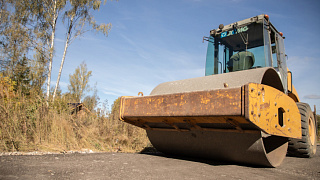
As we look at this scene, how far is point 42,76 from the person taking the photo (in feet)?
49.8

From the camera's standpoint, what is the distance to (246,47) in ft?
13.2

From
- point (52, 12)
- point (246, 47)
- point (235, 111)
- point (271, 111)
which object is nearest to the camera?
point (235, 111)

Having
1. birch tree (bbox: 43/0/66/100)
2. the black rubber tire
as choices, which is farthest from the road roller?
birch tree (bbox: 43/0/66/100)

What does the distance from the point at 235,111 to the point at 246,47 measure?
224 centimetres

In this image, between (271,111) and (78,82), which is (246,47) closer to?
(271,111)

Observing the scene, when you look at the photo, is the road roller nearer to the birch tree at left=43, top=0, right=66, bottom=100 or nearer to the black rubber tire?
the black rubber tire

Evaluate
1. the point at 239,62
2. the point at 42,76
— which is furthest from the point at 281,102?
the point at 42,76

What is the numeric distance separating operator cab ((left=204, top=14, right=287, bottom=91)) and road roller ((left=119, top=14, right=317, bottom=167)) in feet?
0.05

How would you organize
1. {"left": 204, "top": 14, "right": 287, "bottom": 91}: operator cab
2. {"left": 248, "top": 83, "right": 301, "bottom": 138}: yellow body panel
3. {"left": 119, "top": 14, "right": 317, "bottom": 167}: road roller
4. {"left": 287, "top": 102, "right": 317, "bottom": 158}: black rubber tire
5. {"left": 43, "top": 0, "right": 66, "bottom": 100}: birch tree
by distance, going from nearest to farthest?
{"left": 248, "top": 83, "right": 301, "bottom": 138}: yellow body panel
{"left": 119, "top": 14, "right": 317, "bottom": 167}: road roller
{"left": 204, "top": 14, "right": 287, "bottom": 91}: operator cab
{"left": 287, "top": 102, "right": 317, "bottom": 158}: black rubber tire
{"left": 43, "top": 0, "right": 66, "bottom": 100}: birch tree

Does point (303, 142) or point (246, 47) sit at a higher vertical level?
point (246, 47)

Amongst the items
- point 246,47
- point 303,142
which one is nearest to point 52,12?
point 246,47

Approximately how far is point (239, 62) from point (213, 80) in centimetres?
125

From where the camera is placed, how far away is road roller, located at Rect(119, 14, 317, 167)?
225 cm

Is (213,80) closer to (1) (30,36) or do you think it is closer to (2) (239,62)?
(2) (239,62)
